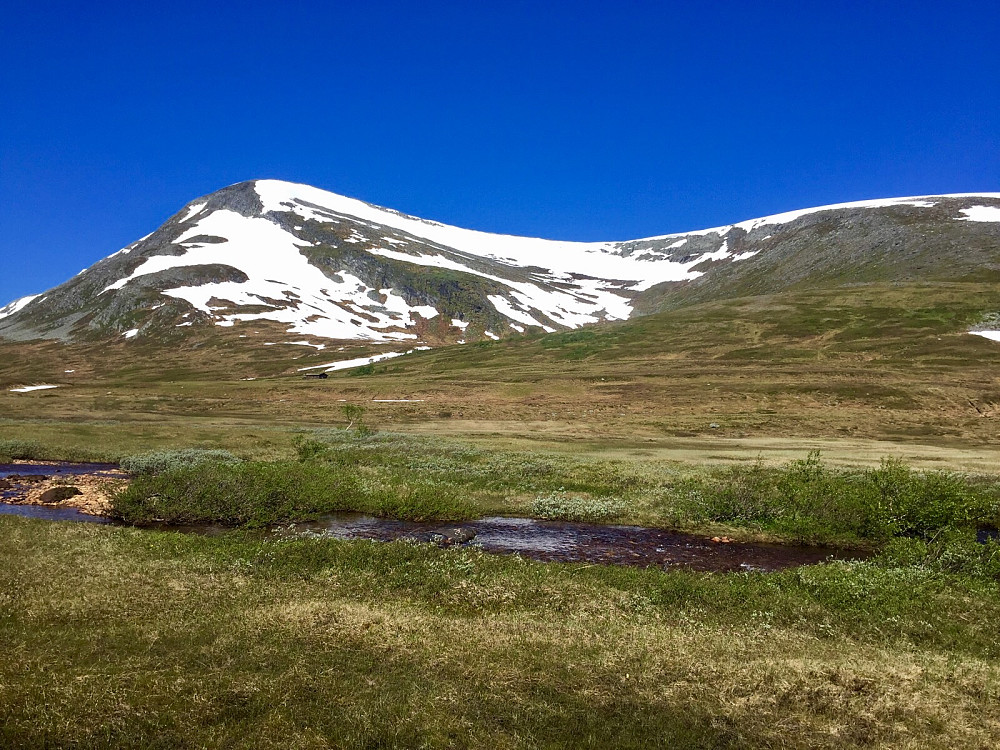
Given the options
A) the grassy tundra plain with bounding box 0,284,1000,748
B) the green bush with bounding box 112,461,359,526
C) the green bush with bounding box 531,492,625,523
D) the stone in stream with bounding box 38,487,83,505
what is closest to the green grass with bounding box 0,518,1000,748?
the grassy tundra plain with bounding box 0,284,1000,748

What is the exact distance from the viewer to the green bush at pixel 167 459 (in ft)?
138

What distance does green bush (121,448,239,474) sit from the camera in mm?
42009

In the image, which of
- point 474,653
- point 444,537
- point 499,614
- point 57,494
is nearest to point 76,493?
point 57,494

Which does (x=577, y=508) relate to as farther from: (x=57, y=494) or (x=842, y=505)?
(x=57, y=494)

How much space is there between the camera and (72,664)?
13164 millimetres

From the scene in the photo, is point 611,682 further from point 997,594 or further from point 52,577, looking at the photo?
point 52,577

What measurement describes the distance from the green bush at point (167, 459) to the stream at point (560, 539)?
29.6 feet

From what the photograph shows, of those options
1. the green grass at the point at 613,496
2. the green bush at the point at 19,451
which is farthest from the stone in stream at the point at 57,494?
the green bush at the point at 19,451

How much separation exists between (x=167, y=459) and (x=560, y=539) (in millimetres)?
31537

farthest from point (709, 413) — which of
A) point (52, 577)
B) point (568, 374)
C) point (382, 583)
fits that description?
point (52, 577)

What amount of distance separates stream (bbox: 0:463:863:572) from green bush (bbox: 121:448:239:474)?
9026 mm

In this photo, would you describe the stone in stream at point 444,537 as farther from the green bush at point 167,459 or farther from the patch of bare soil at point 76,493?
the green bush at point 167,459

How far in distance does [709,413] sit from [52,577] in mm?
Result: 73010

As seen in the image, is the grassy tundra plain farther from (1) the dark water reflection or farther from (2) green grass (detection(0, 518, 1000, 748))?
(1) the dark water reflection
